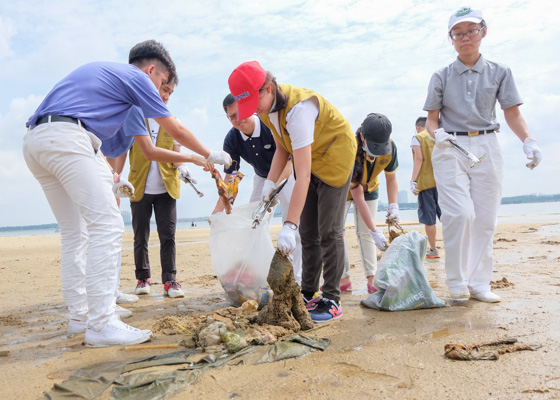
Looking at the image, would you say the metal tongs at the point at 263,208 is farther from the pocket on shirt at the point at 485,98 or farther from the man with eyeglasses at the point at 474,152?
the pocket on shirt at the point at 485,98

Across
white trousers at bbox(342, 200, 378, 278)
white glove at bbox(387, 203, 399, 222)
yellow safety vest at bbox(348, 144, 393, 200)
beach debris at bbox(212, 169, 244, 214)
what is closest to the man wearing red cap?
beach debris at bbox(212, 169, 244, 214)

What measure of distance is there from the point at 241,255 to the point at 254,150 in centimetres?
102

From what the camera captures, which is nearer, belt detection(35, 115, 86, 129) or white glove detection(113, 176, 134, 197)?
belt detection(35, 115, 86, 129)

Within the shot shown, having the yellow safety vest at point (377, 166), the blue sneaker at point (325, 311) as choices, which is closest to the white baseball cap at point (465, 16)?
the yellow safety vest at point (377, 166)

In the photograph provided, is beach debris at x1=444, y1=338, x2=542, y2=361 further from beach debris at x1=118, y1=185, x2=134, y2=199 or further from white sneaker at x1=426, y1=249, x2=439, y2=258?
white sneaker at x1=426, y1=249, x2=439, y2=258

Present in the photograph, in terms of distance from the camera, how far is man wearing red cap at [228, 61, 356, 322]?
2582 mm

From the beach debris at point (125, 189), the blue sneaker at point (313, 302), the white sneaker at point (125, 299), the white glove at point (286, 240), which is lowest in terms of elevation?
the white sneaker at point (125, 299)

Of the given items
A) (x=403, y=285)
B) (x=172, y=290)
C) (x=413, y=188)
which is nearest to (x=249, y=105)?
(x=403, y=285)

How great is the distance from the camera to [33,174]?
268 cm

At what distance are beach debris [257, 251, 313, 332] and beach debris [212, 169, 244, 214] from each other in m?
1.01

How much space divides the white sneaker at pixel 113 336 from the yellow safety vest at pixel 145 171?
1.93m

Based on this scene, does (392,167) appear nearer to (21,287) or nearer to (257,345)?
(257,345)

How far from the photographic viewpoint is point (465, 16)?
318 cm

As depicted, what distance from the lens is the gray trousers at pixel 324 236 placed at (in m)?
2.92
